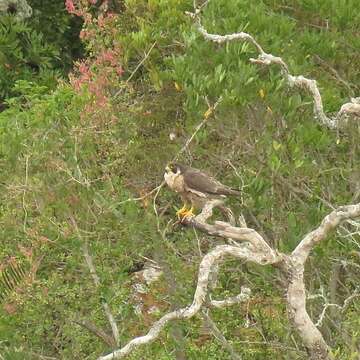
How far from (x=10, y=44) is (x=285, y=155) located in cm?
801

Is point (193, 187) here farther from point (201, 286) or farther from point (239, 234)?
point (201, 286)

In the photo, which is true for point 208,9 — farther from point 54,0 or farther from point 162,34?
point 54,0

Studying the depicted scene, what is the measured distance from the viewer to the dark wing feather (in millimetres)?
6035

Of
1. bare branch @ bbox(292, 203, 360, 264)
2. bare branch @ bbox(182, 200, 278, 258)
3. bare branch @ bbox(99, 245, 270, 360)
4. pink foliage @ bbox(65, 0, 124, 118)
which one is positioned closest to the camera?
bare branch @ bbox(99, 245, 270, 360)

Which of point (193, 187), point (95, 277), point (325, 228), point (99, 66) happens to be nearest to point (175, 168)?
point (193, 187)

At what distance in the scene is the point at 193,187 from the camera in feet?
20.0

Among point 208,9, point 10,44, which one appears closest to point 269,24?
point 208,9

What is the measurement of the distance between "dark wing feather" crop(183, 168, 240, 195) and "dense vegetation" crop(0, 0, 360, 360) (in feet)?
2.53

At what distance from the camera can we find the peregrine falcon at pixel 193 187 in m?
6.05

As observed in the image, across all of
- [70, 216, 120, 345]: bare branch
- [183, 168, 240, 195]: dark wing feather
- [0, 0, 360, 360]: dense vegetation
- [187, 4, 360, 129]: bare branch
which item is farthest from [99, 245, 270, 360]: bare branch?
[70, 216, 120, 345]: bare branch

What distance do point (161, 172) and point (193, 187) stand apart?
6.49 feet

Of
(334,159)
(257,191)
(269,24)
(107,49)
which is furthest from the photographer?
(107,49)

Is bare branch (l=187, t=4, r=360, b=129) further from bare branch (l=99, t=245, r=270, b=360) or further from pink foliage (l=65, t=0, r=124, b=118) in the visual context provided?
pink foliage (l=65, t=0, r=124, b=118)

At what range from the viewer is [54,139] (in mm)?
7941
